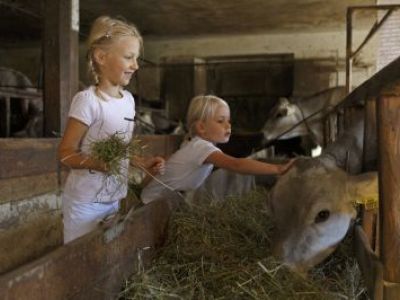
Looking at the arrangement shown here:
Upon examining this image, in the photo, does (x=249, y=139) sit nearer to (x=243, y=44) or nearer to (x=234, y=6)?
(x=234, y=6)

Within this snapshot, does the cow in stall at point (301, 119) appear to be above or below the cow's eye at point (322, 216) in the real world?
above

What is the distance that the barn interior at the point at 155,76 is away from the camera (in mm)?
2501

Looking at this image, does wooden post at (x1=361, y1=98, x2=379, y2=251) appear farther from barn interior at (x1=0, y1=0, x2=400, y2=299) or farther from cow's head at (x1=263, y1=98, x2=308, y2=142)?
cow's head at (x1=263, y1=98, x2=308, y2=142)

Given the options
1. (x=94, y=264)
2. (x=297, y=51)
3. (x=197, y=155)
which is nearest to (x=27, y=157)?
(x=197, y=155)

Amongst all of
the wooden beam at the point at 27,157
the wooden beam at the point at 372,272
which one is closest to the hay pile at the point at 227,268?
the wooden beam at the point at 372,272

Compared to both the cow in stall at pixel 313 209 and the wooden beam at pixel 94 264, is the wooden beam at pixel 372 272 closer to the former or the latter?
the cow in stall at pixel 313 209

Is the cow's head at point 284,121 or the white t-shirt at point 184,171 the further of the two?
the cow's head at point 284,121

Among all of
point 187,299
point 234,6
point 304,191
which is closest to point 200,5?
point 234,6

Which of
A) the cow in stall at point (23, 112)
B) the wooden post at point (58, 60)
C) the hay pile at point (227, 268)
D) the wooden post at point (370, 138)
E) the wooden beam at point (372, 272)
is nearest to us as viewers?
the wooden beam at point (372, 272)

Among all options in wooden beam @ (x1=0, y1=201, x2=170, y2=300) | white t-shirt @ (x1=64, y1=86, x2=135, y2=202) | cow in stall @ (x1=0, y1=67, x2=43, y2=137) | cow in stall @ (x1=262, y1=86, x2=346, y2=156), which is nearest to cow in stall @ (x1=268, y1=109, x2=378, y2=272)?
wooden beam @ (x1=0, y1=201, x2=170, y2=300)

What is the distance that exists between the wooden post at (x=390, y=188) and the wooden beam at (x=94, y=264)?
93cm

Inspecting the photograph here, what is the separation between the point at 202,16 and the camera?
9.48 meters

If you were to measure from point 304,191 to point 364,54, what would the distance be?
9298 mm

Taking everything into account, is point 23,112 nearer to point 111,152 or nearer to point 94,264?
point 111,152
